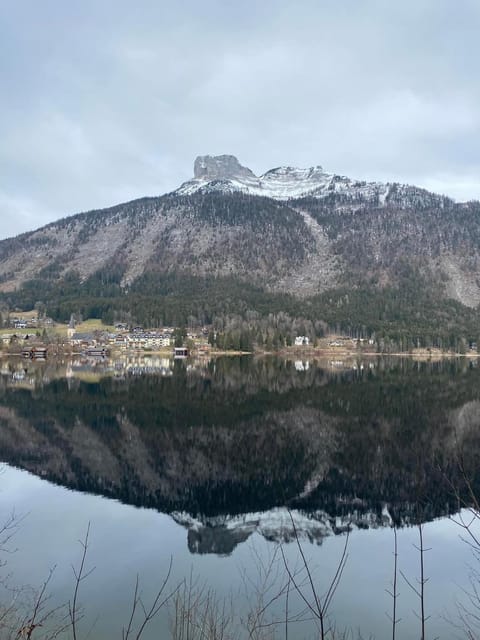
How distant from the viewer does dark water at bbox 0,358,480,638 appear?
12.3 m

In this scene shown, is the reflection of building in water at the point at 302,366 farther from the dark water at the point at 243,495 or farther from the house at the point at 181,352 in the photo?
the dark water at the point at 243,495

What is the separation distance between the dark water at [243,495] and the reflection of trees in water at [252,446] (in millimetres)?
128

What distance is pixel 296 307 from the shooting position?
7662 inches

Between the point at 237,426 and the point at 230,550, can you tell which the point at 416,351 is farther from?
the point at 230,550

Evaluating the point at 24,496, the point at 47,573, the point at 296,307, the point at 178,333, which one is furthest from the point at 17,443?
the point at 296,307

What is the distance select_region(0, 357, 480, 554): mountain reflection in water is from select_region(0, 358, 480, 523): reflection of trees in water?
0.08 meters

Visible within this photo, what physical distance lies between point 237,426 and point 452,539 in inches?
735

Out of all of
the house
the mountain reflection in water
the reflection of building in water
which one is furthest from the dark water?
the house

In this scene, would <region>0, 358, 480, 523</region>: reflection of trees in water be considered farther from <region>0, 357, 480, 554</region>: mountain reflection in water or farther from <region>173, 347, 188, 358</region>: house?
<region>173, 347, 188, 358</region>: house

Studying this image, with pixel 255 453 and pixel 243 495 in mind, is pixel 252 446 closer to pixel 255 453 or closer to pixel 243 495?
pixel 255 453

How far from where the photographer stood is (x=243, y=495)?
18.7m

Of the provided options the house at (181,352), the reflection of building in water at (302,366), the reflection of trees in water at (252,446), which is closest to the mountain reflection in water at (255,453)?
the reflection of trees in water at (252,446)

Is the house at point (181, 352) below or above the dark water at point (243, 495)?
above

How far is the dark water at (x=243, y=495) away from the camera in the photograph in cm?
1231
